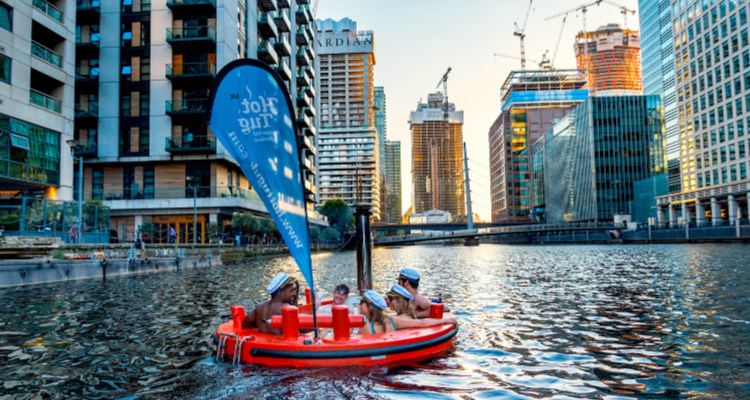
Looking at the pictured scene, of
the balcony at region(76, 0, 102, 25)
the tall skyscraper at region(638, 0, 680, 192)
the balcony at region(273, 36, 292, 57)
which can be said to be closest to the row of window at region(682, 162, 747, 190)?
the tall skyscraper at region(638, 0, 680, 192)

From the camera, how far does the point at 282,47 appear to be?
Answer: 6994 centimetres

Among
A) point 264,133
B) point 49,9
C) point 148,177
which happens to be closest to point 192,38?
point 148,177

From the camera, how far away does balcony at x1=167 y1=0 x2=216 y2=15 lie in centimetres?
5200

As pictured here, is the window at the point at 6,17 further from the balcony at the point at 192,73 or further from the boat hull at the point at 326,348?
the boat hull at the point at 326,348

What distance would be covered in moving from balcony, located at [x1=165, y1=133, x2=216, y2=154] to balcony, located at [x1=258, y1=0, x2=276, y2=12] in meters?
21.7

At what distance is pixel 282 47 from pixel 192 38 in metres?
20.2

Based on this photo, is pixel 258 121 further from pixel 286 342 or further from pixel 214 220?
pixel 214 220

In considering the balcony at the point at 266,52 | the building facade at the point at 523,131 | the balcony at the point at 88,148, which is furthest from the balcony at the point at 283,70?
the building facade at the point at 523,131

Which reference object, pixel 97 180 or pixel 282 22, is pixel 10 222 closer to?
pixel 97 180

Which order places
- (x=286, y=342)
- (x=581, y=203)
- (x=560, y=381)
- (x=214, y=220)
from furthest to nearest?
1. (x=581, y=203)
2. (x=214, y=220)
3. (x=286, y=342)
4. (x=560, y=381)

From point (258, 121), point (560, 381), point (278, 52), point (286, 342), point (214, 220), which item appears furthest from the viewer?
point (278, 52)

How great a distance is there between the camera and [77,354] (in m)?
9.21

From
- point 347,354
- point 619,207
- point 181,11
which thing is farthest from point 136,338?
point 619,207

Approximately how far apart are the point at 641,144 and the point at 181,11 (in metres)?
96.9
